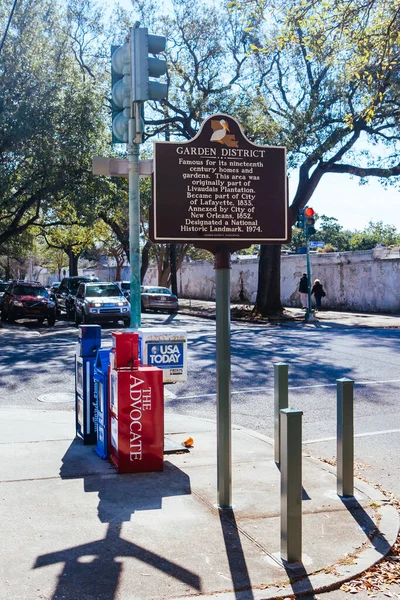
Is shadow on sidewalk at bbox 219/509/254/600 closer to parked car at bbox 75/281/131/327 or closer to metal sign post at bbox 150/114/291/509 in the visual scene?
metal sign post at bbox 150/114/291/509

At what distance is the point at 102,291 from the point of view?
2541 centimetres

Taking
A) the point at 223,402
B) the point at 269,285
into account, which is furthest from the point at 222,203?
the point at 269,285

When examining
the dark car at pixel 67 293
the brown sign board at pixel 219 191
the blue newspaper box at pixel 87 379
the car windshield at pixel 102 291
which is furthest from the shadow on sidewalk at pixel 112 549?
the dark car at pixel 67 293

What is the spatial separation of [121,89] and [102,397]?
310cm

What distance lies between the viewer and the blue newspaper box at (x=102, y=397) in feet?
20.6

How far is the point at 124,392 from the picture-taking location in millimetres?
5754

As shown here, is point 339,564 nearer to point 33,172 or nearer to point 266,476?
point 266,476

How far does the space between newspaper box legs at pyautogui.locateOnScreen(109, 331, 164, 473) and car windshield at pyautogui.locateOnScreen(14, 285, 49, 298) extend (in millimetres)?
20938

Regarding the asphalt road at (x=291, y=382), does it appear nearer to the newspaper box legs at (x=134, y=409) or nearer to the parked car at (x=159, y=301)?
the newspaper box legs at (x=134, y=409)

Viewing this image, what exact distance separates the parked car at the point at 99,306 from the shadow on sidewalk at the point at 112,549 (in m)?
16.9

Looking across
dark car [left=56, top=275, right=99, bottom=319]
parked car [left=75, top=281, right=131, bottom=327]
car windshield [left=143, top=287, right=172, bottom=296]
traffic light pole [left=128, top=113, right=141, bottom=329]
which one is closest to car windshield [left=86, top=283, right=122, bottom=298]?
parked car [left=75, top=281, right=131, bottom=327]

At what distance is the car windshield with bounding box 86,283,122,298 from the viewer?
2505 cm

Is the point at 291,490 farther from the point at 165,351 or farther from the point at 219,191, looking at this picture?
the point at 165,351

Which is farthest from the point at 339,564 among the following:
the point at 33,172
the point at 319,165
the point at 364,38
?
the point at 319,165
